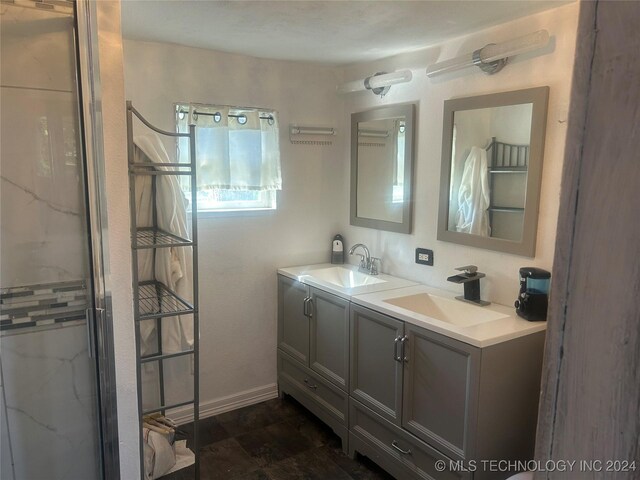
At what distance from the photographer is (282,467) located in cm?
256

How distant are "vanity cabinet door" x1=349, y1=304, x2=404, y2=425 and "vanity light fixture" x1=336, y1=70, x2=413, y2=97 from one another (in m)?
1.39

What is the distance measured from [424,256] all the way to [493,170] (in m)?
0.69

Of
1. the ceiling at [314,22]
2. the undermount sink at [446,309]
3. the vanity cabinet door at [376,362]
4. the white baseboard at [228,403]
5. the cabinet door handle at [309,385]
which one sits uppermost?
the ceiling at [314,22]

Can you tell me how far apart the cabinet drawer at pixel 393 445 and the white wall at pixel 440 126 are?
2.79ft

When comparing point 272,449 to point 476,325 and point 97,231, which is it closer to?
point 476,325

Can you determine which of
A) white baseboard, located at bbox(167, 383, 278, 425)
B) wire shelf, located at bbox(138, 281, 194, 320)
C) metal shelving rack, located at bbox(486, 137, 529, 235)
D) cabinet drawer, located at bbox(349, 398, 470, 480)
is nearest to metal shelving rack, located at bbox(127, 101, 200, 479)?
wire shelf, located at bbox(138, 281, 194, 320)

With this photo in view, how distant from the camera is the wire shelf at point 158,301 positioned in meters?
2.22

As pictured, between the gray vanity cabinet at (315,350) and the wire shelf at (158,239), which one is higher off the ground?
the wire shelf at (158,239)

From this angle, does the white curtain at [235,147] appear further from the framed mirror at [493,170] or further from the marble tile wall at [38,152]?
the marble tile wall at [38,152]

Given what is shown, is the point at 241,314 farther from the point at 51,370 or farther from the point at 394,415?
the point at 51,370

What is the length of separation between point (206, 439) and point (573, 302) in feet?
9.35

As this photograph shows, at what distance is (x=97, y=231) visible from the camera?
5.01 feet

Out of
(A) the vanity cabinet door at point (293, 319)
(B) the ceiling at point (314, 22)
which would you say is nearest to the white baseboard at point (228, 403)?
(A) the vanity cabinet door at point (293, 319)

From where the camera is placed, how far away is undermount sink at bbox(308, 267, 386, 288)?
3098 mm
